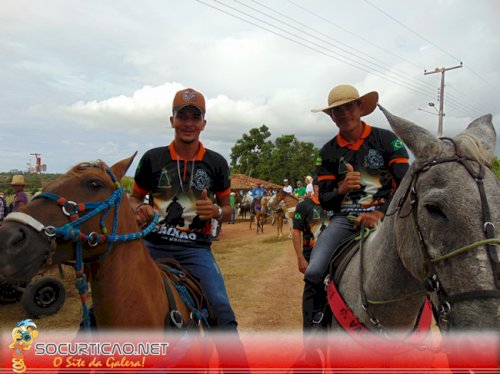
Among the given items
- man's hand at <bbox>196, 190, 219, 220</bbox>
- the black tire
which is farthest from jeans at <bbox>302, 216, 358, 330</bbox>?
the black tire

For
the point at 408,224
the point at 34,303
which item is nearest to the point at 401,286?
the point at 408,224

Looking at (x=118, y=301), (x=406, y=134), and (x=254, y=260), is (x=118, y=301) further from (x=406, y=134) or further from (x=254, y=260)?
(x=254, y=260)

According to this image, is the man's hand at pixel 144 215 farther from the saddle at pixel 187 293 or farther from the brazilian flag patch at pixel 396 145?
the brazilian flag patch at pixel 396 145

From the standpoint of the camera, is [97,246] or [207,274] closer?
[97,246]

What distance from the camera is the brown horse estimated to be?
1.94 m

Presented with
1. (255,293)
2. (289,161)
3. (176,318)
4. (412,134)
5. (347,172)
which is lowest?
(255,293)

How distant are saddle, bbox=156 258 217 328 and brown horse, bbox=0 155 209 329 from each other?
7 centimetres

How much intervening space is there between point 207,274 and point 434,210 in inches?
79.9

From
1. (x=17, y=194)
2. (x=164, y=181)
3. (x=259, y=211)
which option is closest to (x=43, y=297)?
(x=17, y=194)

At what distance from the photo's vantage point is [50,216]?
2.05 meters

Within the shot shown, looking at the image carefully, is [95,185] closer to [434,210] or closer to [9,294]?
[434,210]

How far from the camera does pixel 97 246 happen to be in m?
2.20

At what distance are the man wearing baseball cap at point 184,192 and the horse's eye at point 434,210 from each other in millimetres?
1788

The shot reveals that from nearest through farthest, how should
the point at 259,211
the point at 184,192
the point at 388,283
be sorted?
the point at 388,283
the point at 184,192
the point at 259,211
